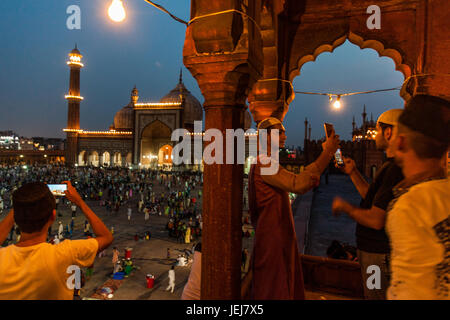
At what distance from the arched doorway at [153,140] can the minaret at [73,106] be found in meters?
8.63

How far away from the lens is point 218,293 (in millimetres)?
1850

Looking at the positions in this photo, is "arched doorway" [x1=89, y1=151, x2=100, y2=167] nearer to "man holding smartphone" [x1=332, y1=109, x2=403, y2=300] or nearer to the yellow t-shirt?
the yellow t-shirt

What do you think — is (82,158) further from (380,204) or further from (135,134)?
(380,204)

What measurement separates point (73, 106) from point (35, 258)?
121ft

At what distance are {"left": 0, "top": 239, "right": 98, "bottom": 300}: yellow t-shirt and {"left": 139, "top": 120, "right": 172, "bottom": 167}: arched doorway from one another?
32.8 m

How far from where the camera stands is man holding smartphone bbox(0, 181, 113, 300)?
1.06 metres

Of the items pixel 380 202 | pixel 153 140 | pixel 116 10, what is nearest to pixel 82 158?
pixel 153 140

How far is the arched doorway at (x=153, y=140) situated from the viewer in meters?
33.2

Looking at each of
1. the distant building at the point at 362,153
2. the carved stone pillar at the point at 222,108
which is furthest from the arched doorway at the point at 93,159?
the carved stone pillar at the point at 222,108

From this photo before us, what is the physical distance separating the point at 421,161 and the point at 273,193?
0.96 meters

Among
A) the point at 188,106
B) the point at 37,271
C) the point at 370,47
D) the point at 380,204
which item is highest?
the point at 188,106

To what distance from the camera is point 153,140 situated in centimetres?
3441

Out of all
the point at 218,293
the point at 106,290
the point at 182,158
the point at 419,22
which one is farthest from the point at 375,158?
the point at 218,293
